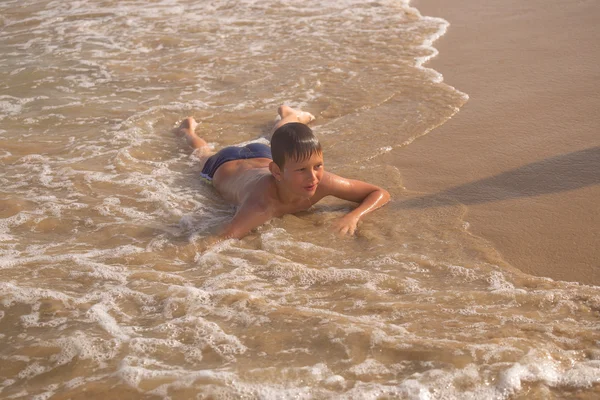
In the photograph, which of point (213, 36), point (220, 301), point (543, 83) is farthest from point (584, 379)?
point (213, 36)

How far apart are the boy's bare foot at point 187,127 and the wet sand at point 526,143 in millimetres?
2079

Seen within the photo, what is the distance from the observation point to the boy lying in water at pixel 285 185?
4.69m

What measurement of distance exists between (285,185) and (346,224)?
507 mm

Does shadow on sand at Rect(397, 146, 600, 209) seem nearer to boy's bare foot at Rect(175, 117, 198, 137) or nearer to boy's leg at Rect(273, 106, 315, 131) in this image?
boy's leg at Rect(273, 106, 315, 131)

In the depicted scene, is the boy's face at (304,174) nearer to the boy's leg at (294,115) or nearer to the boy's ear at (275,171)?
the boy's ear at (275,171)

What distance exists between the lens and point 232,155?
5844mm

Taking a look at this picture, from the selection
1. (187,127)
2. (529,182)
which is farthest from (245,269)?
(187,127)

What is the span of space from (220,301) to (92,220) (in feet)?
5.39

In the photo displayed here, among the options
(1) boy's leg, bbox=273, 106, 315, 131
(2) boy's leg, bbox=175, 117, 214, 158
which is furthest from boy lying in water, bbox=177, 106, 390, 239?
(1) boy's leg, bbox=273, 106, 315, 131

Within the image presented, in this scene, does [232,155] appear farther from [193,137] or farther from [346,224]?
[346,224]

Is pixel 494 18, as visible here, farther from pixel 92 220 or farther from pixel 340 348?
pixel 340 348

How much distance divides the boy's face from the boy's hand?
274 millimetres

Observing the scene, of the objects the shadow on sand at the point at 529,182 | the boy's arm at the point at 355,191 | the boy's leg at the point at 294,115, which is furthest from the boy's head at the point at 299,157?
the boy's leg at the point at 294,115

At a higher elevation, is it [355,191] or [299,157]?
[299,157]
